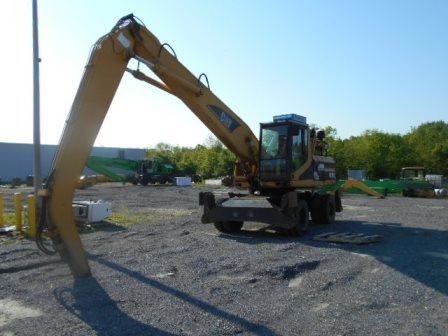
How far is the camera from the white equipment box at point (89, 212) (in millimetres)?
14742

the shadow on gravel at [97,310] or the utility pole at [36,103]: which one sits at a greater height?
the utility pole at [36,103]

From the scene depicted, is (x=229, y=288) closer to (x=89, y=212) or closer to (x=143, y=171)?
(x=89, y=212)

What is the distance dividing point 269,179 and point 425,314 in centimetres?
769

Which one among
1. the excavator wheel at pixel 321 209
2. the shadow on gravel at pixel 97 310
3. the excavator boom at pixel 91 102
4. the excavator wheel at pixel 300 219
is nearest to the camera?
the shadow on gravel at pixel 97 310

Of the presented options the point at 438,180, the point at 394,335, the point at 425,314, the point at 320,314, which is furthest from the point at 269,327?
the point at 438,180

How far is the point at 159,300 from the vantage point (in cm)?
687

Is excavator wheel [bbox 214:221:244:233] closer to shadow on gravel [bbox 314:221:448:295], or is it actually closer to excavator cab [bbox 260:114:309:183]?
excavator cab [bbox 260:114:309:183]

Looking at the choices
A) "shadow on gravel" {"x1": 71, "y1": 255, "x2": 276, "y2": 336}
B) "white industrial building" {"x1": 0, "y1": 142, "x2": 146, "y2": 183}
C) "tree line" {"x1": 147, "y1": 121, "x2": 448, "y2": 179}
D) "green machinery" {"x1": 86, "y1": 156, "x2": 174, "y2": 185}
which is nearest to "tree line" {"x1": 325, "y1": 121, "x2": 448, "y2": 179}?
"tree line" {"x1": 147, "y1": 121, "x2": 448, "y2": 179}

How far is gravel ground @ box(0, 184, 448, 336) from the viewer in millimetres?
5863

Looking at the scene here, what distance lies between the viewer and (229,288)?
297 inches

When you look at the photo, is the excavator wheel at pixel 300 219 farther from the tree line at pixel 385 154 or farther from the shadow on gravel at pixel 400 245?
the tree line at pixel 385 154

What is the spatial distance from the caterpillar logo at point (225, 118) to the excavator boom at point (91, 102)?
109 centimetres

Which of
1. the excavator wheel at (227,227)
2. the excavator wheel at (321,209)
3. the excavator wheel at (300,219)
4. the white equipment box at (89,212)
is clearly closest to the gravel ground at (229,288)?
the excavator wheel at (300,219)

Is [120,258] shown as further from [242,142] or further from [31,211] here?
[242,142]
